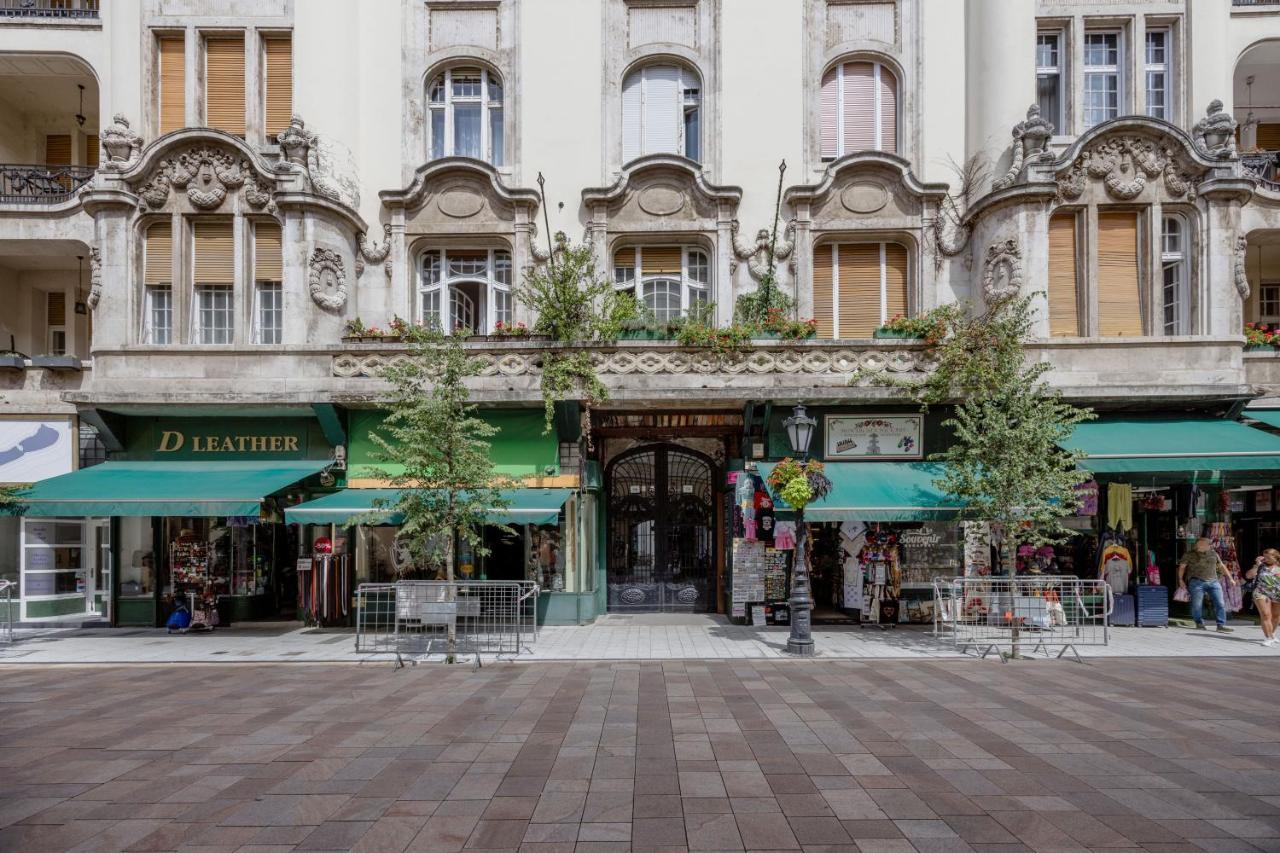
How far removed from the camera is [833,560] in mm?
15383

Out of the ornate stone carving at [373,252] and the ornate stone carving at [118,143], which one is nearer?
the ornate stone carving at [118,143]

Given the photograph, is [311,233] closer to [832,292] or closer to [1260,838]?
[832,292]

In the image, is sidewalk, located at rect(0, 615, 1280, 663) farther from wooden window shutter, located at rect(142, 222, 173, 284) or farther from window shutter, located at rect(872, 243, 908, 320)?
wooden window shutter, located at rect(142, 222, 173, 284)

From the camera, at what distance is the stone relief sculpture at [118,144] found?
14625 millimetres

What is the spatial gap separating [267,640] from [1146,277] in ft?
64.4

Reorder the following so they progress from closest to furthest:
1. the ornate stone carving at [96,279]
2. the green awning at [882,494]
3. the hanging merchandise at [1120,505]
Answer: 1. the green awning at [882,494]
2. the hanging merchandise at [1120,505]
3. the ornate stone carving at [96,279]

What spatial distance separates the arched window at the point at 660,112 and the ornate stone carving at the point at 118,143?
1075 centimetres

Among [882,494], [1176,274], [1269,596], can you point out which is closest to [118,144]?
[882,494]

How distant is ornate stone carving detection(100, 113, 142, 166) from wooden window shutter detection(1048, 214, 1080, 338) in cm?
1999

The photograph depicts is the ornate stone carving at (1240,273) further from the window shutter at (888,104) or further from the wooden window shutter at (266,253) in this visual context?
the wooden window shutter at (266,253)

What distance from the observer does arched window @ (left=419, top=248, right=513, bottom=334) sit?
15984mm

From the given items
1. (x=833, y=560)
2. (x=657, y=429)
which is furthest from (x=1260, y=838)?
(x=657, y=429)

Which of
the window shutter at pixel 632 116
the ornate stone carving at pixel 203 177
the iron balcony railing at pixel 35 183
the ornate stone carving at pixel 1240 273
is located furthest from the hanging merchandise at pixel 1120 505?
Answer: the iron balcony railing at pixel 35 183

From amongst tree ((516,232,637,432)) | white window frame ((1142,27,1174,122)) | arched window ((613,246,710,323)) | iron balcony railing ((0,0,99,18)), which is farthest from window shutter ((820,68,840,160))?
iron balcony railing ((0,0,99,18))
